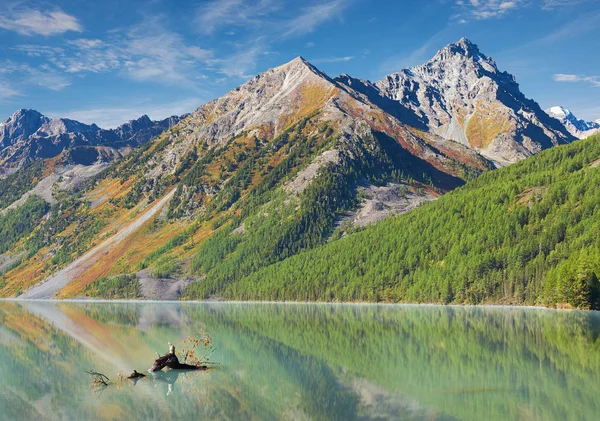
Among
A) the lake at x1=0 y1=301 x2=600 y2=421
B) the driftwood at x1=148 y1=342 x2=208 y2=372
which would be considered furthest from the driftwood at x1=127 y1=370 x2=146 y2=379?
the driftwood at x1=148 y1=342 x2=208 y2=372

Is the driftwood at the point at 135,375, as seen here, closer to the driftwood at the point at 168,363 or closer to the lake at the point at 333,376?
the lake at the point at 333,376

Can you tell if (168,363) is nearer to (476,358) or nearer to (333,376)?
(333,376)

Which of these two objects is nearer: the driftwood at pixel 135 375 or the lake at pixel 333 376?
the lake at pixel 333 376

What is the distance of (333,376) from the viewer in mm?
58125

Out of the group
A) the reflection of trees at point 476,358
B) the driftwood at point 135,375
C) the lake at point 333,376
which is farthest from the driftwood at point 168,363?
the reflection of trees at point 476,358

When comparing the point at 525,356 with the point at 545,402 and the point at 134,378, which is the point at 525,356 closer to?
the point at 545,402

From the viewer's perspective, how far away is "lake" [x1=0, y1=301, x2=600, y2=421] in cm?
4453

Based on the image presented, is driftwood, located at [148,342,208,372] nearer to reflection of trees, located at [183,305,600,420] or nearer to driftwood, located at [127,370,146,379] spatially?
driftwood, located at [127,370,146,379]

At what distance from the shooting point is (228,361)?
2746 inches

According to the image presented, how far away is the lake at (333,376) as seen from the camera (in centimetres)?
4453

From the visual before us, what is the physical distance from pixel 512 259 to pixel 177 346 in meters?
120

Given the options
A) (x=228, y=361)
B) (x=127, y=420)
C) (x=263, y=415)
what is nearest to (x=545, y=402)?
(x=263, y=415)

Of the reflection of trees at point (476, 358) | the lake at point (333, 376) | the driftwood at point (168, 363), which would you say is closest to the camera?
the lake at point (333, 376)

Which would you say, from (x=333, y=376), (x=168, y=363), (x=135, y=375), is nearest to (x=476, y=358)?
(x=333, y=376)
